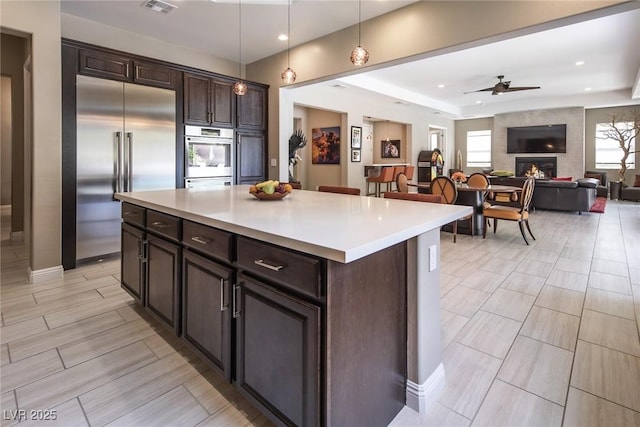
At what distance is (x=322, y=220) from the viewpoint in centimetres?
156

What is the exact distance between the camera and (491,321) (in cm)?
251

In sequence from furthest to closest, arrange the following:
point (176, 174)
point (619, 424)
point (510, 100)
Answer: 1. point (510, 100)
2. point (176, 174)
3. point (619, 424)

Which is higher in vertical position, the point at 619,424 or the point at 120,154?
the point at 120,154

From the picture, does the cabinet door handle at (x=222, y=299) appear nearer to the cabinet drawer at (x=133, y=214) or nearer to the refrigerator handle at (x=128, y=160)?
the cabinet drawer at (x=133, y=214)

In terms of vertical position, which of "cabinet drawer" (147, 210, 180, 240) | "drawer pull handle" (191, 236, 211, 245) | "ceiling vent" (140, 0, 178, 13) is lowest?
"drawer pull handle" (191, 236, 211, 245)

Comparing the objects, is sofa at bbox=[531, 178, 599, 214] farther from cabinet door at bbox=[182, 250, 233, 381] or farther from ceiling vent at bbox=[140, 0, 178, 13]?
cabinet door at bbox=[182, 250, 233, 381]

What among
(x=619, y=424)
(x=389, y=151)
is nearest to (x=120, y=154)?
(x=619, y=424)

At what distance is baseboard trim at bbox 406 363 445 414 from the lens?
1615 mm

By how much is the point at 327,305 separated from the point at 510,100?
1153 cm

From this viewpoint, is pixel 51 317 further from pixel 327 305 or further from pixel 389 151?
pixel 389 151

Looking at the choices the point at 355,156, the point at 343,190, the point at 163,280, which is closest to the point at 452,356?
the point at 343,190

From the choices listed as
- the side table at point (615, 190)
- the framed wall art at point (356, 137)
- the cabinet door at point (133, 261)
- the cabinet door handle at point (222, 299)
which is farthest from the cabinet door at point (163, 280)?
the side table at point (615, 190)

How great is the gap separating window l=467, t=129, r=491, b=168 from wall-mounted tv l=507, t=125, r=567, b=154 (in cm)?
149

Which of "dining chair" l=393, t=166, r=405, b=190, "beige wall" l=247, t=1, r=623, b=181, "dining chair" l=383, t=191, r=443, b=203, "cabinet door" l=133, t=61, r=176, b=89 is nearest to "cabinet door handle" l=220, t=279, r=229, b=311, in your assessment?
"dining chair" l=383, t=191, r=443, b=203
